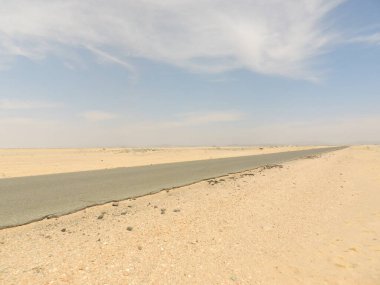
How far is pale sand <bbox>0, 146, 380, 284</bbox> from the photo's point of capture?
5504 mm

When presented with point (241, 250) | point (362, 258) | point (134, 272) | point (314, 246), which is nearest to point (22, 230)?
point (134, 272)

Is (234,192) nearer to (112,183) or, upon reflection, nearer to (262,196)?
(262,196)

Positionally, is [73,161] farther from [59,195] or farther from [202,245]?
[202,245]

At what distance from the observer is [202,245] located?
695 centimetres

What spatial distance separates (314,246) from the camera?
7164mm

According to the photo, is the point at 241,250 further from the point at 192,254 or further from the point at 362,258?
the point at 362,258

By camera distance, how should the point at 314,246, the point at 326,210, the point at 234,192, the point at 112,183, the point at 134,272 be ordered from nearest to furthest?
the point at 134,272
the point at 314,246
the point at 326,210
the point at 234,192
the point at 112,183

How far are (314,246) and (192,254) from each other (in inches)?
103

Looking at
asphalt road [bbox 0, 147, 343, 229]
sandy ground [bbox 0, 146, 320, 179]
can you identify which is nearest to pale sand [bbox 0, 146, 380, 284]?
asphalt road [bbox 0, 147, 343, 229]

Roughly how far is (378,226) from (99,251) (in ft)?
22.8

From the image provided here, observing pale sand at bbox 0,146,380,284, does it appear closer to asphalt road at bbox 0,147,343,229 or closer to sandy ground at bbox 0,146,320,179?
asphalt road at bbox 0,147,343,229

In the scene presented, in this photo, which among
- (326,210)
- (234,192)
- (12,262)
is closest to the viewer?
(12,262)

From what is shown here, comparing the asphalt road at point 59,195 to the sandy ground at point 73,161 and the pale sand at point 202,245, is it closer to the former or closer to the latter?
the pale sand at point 202,245

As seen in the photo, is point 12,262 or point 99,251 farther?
point 99,251
